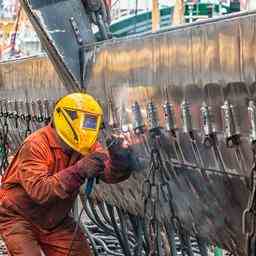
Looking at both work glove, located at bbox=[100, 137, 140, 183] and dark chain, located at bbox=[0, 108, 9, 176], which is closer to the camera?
work glove, located at bbox=[100, 137, 140, 183]

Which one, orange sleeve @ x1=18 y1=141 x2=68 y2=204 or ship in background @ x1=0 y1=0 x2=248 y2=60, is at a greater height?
ship in background @ x1=0 y1=0 x2=248 y2=60

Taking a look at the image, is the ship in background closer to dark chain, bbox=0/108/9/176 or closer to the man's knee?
dark chain, bbox=0/108/9/176

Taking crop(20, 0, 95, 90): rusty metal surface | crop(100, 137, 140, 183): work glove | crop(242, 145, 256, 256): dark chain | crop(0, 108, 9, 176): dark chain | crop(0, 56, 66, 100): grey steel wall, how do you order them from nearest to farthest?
crop(242, 145, 256, 256): dark chain
crop(100, 137, 140, 183): work glove
crop(20, 0, 95, 90): rusty metal surface
crop(0, 56, 66, 100): grey steel wall
crop(0, 108, 9, 176): dark chain

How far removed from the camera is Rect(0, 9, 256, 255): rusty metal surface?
4.24m

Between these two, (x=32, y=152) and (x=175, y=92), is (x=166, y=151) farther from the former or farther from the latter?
(x=32, y=152)

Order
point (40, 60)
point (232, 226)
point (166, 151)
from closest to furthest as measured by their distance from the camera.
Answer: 1. point (232, 226)
2. point (166, 151)
3. point (40, 60)

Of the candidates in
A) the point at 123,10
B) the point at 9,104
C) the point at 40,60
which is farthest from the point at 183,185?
the point at 123,10

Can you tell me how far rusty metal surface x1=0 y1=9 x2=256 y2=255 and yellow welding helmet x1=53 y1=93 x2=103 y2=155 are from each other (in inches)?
8.7

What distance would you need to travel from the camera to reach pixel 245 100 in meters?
4.17

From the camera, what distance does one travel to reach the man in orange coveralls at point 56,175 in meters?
5.79

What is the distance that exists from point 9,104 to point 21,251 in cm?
435

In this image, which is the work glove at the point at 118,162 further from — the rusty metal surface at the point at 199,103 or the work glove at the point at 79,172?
the work glove at the point at 79,172

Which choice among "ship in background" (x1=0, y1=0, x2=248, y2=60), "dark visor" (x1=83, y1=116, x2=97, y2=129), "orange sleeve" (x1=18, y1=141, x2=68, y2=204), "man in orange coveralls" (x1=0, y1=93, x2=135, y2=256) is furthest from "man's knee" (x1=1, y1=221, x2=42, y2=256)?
"ship in background" (x1=0, y1=0, x2=248, y2=60)

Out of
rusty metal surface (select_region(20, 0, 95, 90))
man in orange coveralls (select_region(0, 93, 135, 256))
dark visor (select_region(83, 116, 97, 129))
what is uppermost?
rusty metal surface (select_region(20, 0, 95, 90))
